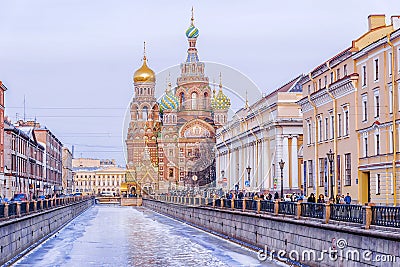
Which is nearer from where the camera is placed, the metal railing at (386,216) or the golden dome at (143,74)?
the metal railing at (386,216)

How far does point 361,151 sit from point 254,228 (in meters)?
19.4

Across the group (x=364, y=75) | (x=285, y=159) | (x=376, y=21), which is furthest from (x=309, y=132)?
(x=285, y=159)

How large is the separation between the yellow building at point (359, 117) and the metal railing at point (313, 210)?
57.0 ft

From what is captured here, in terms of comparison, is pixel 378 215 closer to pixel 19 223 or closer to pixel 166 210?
pixel 19 223

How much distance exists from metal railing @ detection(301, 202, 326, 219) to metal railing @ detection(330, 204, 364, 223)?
1.08 meters

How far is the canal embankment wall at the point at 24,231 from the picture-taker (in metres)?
31.7

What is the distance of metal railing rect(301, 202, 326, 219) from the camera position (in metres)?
28.9

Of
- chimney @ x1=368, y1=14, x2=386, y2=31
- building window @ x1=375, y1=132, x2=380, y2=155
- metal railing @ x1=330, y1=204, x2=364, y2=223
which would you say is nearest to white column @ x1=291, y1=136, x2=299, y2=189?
chimney @ x1=368, y1=14, x2=386, y2=31

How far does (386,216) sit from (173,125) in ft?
A: 498

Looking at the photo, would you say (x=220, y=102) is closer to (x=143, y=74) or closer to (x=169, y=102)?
(x=169, y=102)

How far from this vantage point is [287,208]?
113 ft

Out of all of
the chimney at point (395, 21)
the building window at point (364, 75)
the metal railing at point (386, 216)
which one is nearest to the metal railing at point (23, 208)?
the metal railing at point (386, 216)

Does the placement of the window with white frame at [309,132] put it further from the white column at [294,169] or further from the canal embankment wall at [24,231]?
the canal embankment wall at [24,231]

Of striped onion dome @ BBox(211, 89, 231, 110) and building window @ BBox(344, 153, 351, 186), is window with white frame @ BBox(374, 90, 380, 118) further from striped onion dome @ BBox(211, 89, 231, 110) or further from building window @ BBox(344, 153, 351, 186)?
striped onion dome @ BBox(211, 89, 231, 110)
